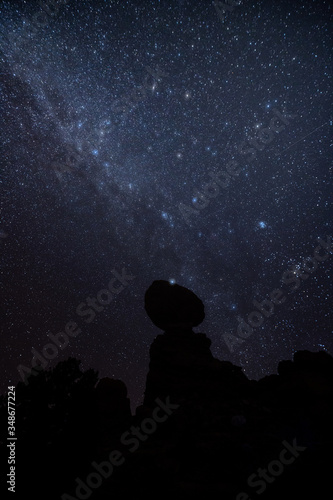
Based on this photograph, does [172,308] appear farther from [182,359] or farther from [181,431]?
[181,431]

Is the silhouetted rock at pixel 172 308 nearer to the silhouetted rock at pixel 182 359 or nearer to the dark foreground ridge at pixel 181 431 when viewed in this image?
the silhouetted rock at pixel 182 359

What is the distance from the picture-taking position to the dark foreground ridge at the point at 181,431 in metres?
6.34

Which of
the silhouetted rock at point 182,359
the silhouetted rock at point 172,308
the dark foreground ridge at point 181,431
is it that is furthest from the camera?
the silhouetted rock at point 172,308

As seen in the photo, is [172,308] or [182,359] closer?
[182,359]

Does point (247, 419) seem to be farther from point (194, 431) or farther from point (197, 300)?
point (197, 300)

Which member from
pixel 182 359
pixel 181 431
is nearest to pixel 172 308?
pixel 182 359

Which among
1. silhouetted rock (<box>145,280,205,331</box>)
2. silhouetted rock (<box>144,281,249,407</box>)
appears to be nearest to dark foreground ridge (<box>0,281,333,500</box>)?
silhouetted rock (<box>144,281,249,407</box>)

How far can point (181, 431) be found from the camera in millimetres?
13430

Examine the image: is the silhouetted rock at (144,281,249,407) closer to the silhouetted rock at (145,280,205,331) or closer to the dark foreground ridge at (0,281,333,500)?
the silhouetted rock at (145,280,205,331)

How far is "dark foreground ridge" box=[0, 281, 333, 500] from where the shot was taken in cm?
634

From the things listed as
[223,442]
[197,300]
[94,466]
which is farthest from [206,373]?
[94,466]

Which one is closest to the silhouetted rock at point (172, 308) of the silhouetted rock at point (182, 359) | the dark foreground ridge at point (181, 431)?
the silhouetted rock at point (182, 359)

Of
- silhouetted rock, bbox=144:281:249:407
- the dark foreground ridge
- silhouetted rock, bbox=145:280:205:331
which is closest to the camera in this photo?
the dark foreground ridge

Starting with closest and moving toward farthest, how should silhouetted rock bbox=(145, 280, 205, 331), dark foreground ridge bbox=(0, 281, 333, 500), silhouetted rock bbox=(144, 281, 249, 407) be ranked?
1. dark foreground ridge bbox=(0, 281, 333, 500)
2. silhouetted rock bbox=(144, 281, 249, 407)
3. silhouetted rock bbox=(145, 280, 205, 331)
